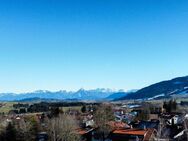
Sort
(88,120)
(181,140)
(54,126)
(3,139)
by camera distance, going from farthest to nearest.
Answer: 1. (88,120)
2. (3,139)
3. (54,126)
4. (181,140)

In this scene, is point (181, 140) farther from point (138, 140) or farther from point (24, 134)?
point (24, 134)

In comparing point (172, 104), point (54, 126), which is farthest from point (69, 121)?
point (172, 104)

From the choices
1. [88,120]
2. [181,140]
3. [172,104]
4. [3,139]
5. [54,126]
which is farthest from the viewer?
[172,104]

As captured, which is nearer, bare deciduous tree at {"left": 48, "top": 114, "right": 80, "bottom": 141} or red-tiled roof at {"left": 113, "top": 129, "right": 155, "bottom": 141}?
red-tiled roof at {"left": 113, "top": 129, "right": 155, "bottom": 141}

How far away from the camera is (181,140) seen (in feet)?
206

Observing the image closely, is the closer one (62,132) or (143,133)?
(143,133)

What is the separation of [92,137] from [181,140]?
1780 cm

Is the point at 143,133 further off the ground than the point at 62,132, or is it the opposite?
the point at 62,132

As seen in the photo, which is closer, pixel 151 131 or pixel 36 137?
pixel 151 131

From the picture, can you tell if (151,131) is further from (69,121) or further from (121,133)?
(69,121)

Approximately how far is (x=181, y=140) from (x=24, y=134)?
26.5 meters

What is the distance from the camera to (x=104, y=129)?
72.8 meters

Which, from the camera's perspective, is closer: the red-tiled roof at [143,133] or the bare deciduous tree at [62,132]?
the red-tiled roof at [143,133]

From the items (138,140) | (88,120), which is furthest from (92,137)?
(88,120)
